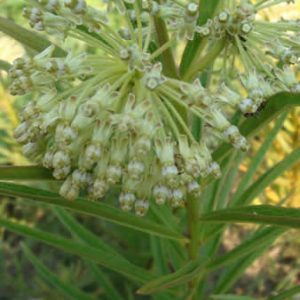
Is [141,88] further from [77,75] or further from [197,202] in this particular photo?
[197,202]

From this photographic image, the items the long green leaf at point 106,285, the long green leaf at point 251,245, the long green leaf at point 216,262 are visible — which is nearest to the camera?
the long green leaf at point 216,262

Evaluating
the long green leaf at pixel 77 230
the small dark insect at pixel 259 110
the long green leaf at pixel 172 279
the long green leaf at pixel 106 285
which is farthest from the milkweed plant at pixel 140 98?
the long green leaf at pixel 106 285

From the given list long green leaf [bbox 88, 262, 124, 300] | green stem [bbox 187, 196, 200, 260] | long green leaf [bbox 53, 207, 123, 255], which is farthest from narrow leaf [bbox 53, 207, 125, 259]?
green stem [bbox 187, 196, 200, 260]

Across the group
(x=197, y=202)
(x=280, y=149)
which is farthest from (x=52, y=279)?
(x=280, y=149)

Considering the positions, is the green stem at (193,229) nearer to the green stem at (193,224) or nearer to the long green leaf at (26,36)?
the green stem at (193,224)

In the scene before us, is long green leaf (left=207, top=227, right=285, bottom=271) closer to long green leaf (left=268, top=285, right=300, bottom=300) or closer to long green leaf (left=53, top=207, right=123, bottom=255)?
long green leaf (left=268, top=285, right=300, bottom=300)
